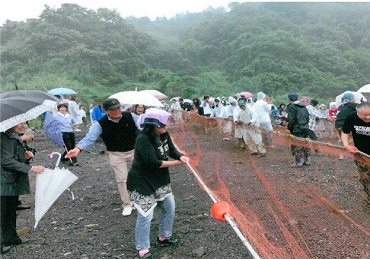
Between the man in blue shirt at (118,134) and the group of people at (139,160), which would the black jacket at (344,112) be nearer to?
the group of people at (139,160)

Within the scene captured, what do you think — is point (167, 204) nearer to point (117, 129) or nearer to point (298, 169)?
point (117, 129)

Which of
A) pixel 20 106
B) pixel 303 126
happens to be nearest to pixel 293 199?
pixel 303 126

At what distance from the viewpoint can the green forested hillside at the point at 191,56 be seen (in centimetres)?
3347

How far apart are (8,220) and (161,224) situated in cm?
193

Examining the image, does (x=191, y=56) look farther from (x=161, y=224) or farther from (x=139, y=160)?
(x=139, y=160)

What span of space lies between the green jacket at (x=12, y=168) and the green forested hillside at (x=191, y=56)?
2210 centimetres

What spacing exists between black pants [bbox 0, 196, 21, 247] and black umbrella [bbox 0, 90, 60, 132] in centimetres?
97

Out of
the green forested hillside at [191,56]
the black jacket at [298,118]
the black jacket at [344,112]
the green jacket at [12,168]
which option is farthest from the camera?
the green forested hillside at [191,56]

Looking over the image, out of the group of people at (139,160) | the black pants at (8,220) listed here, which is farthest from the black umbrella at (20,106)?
the black pants at (8,220)

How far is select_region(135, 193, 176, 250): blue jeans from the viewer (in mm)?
3705

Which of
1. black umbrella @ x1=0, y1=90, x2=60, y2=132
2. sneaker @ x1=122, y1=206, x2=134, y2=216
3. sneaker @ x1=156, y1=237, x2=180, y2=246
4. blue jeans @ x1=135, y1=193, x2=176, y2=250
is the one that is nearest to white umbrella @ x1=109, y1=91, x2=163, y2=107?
black umbrella @ x1=0, y1=90, x2=60, y2=132

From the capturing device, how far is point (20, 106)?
13.8 ft

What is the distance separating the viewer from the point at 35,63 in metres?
33.5

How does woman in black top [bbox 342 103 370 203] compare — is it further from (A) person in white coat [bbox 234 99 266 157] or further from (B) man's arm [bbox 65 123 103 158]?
(A) person in white coat [bbox 234 99 266 157]
